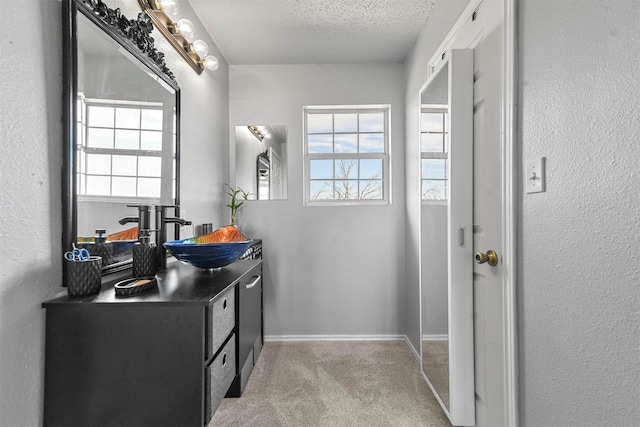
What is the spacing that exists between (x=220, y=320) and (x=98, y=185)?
0.70 meters

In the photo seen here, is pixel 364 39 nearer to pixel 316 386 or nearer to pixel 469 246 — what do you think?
→ pixel 469 246

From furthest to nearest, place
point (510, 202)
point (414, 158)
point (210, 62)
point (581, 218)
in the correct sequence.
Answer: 1. point (414, 158)
2. point (210, 62)
3. point (510, 202)
4. point (581, 218)

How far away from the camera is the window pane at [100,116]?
1.20 meters

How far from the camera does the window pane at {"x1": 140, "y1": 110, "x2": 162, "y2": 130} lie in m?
1.56

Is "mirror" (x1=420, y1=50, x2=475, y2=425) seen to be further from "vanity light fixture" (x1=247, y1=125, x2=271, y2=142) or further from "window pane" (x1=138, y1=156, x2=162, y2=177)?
"vanity light fixture" (x1=247, y1=125, x2=271, y2=142)

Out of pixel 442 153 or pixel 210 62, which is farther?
pixel 210 62

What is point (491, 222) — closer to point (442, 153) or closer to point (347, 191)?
point (442, 153)

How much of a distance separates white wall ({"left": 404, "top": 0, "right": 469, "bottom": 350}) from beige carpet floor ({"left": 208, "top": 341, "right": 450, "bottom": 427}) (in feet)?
1.23

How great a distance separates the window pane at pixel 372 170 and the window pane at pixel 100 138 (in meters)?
2.18

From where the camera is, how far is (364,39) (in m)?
2.62

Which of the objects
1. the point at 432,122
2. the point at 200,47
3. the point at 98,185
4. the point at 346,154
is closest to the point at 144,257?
the point at 98,185

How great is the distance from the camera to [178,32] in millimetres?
1872

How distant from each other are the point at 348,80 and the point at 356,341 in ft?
7.89

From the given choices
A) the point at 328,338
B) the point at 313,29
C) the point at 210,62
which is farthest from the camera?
the point at 328,338
